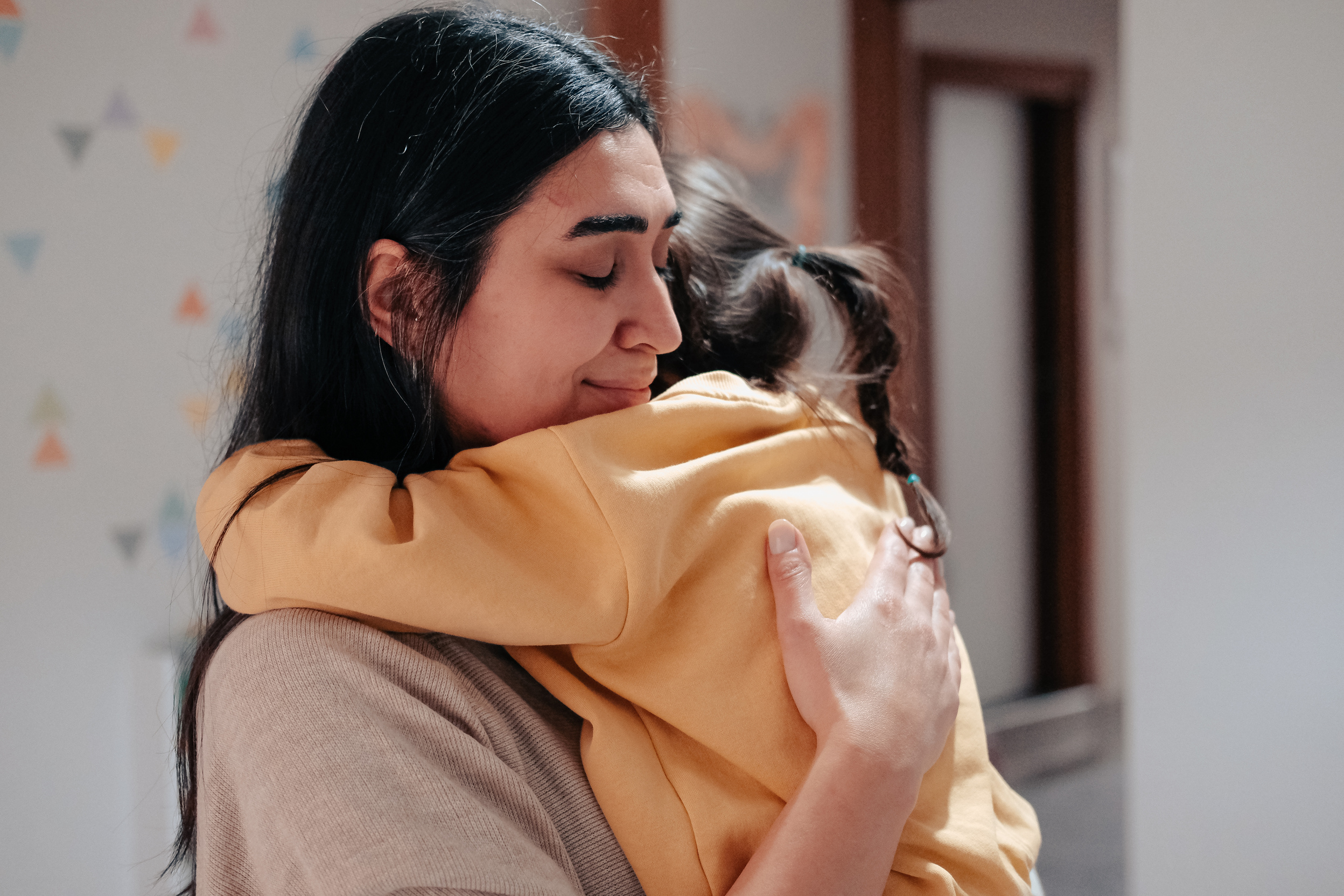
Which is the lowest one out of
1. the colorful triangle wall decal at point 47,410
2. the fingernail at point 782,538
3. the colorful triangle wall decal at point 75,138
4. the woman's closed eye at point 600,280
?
the fingernail at point 782,538

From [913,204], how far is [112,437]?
7.81 ft

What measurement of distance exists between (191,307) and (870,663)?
5.94 ft

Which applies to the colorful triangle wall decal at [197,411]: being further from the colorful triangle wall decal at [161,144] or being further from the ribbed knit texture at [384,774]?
the ribbed knit texture at [384,774]

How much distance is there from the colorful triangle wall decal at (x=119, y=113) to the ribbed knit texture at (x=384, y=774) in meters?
1.63

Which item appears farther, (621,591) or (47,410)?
(47,410)

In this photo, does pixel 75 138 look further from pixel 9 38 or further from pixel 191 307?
pixel 191 307

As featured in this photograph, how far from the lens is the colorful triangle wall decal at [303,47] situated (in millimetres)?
2303

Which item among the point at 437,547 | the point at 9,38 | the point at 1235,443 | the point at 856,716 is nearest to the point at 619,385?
the point at 437,547

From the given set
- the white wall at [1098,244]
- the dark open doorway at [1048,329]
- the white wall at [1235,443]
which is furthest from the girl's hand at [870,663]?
the white wall at [1098,244]

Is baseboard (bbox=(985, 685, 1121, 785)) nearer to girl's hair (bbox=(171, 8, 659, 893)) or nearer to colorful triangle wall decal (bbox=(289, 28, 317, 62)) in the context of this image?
colorful triangle wall decal (bbox=(289, 28, 317, 62))

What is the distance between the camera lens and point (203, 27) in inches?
84.9

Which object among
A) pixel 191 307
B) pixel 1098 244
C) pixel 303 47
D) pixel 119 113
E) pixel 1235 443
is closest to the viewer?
pixel 1235 443

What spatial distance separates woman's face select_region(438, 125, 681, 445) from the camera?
0.85 metres

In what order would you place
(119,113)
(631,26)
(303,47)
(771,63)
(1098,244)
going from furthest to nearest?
1. (1098,244)
2. (771,63)
3. (631,26)
4. (303,47)
5. (119,113)
